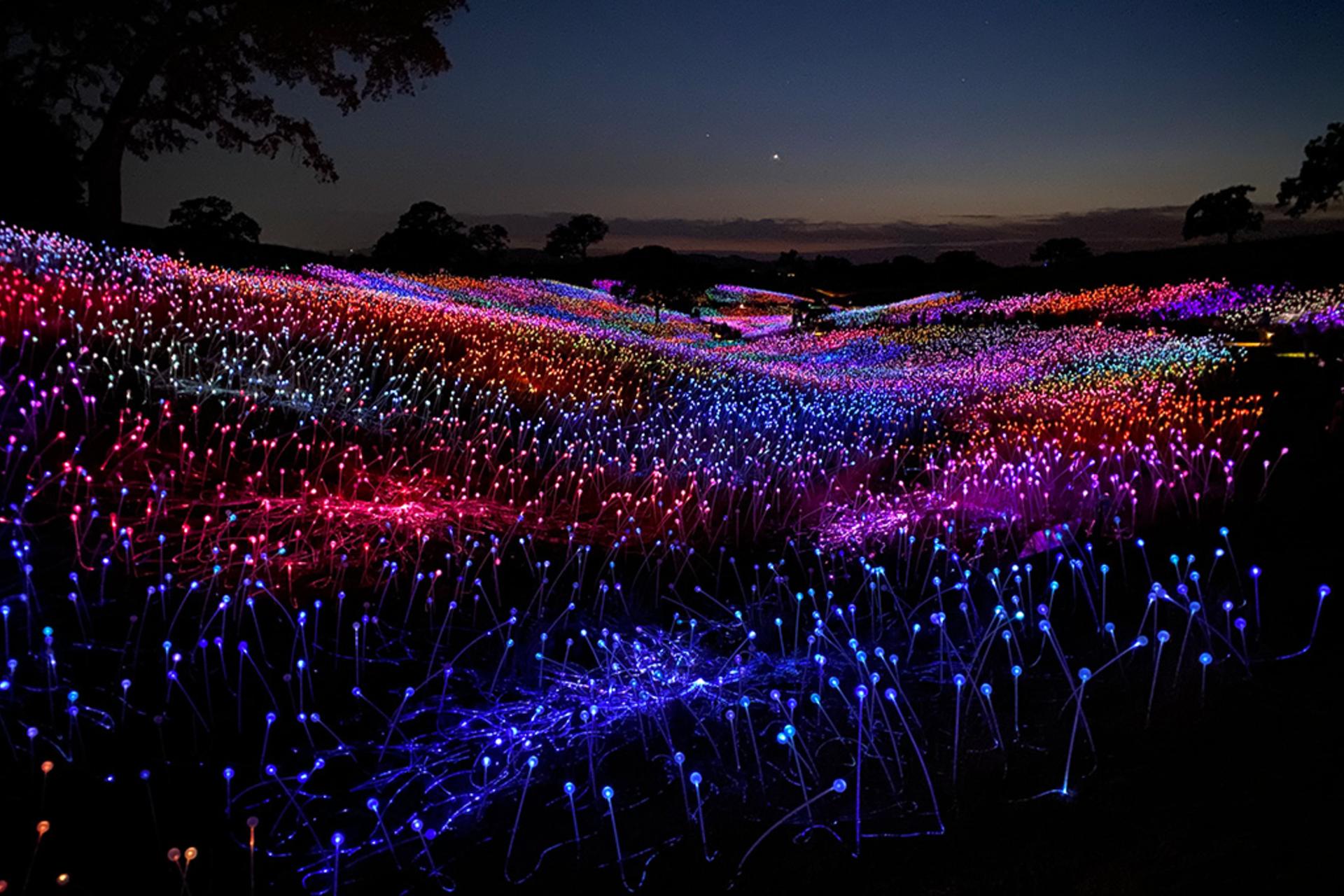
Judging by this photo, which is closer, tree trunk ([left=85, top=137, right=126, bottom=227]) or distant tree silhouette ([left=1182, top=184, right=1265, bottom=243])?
tree trunk ([left=85, top=137, right=126, bottom=227])

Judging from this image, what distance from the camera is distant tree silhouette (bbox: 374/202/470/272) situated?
153 feet

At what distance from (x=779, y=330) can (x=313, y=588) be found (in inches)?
1139

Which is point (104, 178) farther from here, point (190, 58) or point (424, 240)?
point (424, 240)

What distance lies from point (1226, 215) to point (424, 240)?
44.0 meters

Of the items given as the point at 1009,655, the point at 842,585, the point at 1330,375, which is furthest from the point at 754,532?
the point at 1330,375

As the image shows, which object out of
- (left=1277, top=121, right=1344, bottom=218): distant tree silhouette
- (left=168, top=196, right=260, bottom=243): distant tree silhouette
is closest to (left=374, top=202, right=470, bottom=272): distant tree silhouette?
(left=168, top=196, right=260, bottom=243): distant tree silhouette

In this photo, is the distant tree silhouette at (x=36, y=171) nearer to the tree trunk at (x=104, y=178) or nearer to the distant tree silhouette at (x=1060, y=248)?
the tree trunk at (x=104, y=178)

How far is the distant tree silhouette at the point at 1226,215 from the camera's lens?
44531mm

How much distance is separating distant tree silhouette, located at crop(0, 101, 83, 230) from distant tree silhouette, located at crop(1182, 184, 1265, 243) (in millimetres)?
50892

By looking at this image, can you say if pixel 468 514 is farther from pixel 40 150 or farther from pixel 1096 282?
pixel 1096 282

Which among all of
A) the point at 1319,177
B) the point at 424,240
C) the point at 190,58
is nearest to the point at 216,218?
the point at 424,240

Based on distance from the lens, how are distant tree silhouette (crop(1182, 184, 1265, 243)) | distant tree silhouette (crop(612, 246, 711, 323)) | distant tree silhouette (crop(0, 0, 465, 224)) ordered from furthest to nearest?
distant tree silhouette (crop(1182, 184, 1265, 243)) → distant tree silhouette (crop(612, 246, 711, 323)) → distant tree silhouette (crop(0, 0, 465, 224))

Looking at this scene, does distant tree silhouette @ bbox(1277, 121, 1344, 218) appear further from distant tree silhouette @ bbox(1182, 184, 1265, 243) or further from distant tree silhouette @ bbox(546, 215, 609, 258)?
distant tree silhouette @ bbox(546, 215, 609, 258)

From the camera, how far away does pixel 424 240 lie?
156 ft
